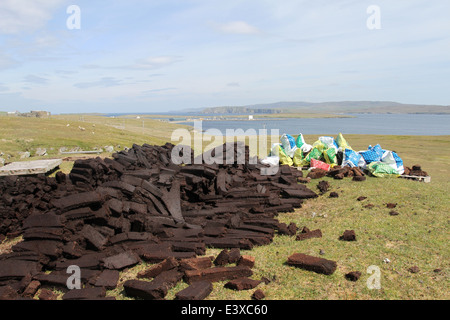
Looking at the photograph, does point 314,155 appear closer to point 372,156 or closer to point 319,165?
point 319,165

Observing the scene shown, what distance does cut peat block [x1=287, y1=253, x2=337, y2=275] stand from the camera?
18.3 ft

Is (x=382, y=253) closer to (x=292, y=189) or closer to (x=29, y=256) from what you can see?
(x=292, y=189)

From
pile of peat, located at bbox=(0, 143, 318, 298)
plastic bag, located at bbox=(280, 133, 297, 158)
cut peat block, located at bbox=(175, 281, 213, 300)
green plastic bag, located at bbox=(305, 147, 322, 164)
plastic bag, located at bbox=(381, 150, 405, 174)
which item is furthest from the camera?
plastic bag, located at bbox=(280, 133, 297, 158)

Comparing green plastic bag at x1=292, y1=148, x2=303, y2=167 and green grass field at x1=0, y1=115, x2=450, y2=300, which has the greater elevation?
green plastic bag at x1=292, y1=148, x2=303, y2=167

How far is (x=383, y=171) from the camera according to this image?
1272 centimetres

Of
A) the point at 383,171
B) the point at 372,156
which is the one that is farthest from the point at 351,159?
the point at 383,171

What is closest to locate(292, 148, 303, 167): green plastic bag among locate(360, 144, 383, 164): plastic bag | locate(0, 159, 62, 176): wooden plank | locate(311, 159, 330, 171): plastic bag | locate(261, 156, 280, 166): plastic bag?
locate(311, 159, 330, 171): plastic bag

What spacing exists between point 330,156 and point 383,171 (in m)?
2.51

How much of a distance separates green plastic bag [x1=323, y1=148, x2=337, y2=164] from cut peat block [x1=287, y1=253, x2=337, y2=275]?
9382mm

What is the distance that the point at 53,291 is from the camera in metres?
5.52

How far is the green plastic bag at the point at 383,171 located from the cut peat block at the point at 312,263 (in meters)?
8.12

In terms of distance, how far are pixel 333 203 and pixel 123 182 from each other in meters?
6.22

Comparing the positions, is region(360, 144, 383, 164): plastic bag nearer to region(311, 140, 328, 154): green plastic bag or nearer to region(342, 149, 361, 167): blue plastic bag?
region(342, 149, 361, 167): blue plastic bag
